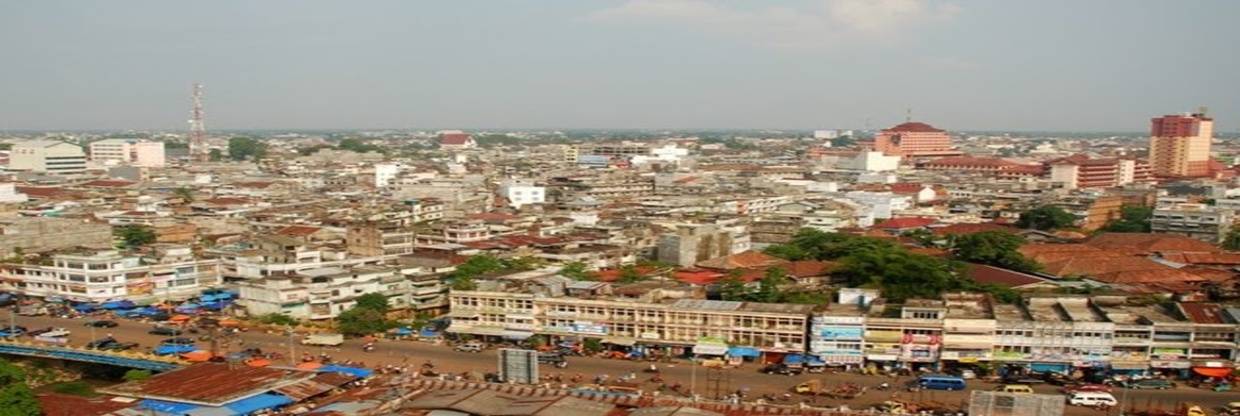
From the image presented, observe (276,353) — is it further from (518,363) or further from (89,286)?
(89,286)

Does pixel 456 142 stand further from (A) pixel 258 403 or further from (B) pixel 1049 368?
(B) pixel 1049 368

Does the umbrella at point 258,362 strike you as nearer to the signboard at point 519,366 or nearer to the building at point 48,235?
the signboard at point 519,366

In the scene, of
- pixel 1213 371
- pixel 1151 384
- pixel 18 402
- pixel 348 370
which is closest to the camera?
pixel 18 402

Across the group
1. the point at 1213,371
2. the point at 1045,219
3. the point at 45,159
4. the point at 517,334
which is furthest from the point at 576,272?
the point at 45,159

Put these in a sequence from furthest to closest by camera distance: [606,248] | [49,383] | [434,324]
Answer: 1. [606,248]
2. [434,324]
3. [49,383]

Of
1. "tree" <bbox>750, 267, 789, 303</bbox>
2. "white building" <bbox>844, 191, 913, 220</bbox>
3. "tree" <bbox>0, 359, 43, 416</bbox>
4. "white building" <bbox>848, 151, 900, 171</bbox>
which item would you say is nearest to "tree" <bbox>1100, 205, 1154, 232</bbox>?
"white building" <bbox>844, 191, 913, 220</bbox>

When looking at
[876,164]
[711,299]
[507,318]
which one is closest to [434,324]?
[507,318]

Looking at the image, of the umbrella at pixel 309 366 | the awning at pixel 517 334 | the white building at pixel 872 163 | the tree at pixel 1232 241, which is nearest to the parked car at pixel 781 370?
the awning at pixel 517 334
